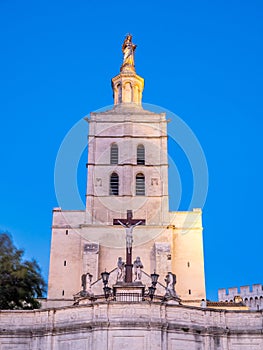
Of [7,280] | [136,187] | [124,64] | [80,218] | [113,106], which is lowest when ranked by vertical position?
[7,280]

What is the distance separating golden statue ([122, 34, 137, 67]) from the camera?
2712 inches

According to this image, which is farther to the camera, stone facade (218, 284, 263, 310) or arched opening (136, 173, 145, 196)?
stone facade (218, 284, 263, 310)

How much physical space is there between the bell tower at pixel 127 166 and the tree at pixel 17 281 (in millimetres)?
13207

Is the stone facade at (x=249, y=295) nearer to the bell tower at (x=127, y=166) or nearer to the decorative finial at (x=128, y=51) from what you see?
the bell tower at (x=127, y=166)

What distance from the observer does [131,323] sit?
88.8 ft

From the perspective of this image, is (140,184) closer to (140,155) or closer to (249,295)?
(140,155)

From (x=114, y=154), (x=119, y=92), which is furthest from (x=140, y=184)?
(x=119, y=92)

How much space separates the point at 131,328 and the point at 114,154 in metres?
33.1

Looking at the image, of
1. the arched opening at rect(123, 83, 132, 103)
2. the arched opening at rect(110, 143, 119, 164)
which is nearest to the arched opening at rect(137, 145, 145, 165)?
the arched opening at rect(110, 143, 119, 164)

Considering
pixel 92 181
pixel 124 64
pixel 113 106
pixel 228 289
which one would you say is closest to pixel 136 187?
pixel 92 181

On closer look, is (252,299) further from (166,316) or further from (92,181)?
(166,316)

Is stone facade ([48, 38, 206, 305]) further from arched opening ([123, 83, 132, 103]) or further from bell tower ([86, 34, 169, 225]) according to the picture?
arched opening ([123, 83, 132, 103])

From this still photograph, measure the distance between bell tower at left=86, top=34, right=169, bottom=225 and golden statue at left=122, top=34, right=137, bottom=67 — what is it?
9.06 metres

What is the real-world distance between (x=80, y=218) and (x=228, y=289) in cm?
2846
